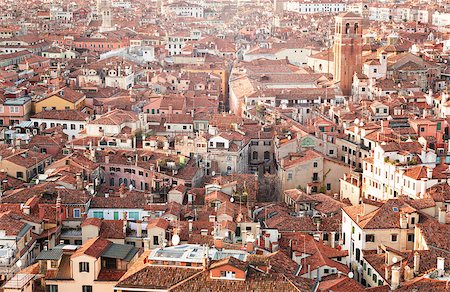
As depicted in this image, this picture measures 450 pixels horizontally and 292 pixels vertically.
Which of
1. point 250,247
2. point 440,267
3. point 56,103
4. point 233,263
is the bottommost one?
point 56,103

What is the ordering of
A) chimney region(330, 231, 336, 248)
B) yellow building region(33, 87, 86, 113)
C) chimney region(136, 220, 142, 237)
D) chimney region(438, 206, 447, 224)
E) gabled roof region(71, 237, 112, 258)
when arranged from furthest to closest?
yellow building region(33, 87, 86, 113), chimney region(330, 231, 336, 248), chimney region(438, 206, 447, 224), chimney region(136, 220, 142, 237), gabled roof region(71, 237, 112, 258)

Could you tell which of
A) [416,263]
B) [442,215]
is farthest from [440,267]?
[442,215]

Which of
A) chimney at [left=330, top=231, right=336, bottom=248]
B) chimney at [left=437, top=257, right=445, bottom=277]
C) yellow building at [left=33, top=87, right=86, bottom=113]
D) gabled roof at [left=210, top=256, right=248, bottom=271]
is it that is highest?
gabled roof at [left=210, top=256, right=248, bottom=271]

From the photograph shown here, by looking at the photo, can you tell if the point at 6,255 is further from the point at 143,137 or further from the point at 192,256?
the point at 143,137

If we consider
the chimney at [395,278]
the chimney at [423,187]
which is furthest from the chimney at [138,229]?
the chimney at [423,187]

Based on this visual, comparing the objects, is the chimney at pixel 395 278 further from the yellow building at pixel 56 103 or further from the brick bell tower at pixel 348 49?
the brick bell tower at pixel 348 49

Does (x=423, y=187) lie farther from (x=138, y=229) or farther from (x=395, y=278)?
(x=138, y=229)

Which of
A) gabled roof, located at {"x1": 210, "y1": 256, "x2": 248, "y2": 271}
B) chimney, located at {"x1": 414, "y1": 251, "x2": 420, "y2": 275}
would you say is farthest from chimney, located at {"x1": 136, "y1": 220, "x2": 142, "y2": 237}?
gabled roof, located at {"x1": 210, "y1": 256, "x2": 248, "y2": 271}

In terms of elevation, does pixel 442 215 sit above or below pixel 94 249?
below

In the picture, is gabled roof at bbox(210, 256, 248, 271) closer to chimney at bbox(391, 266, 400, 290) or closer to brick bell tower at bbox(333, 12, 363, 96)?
chimney at bbox(391, 266, 400, 290)
